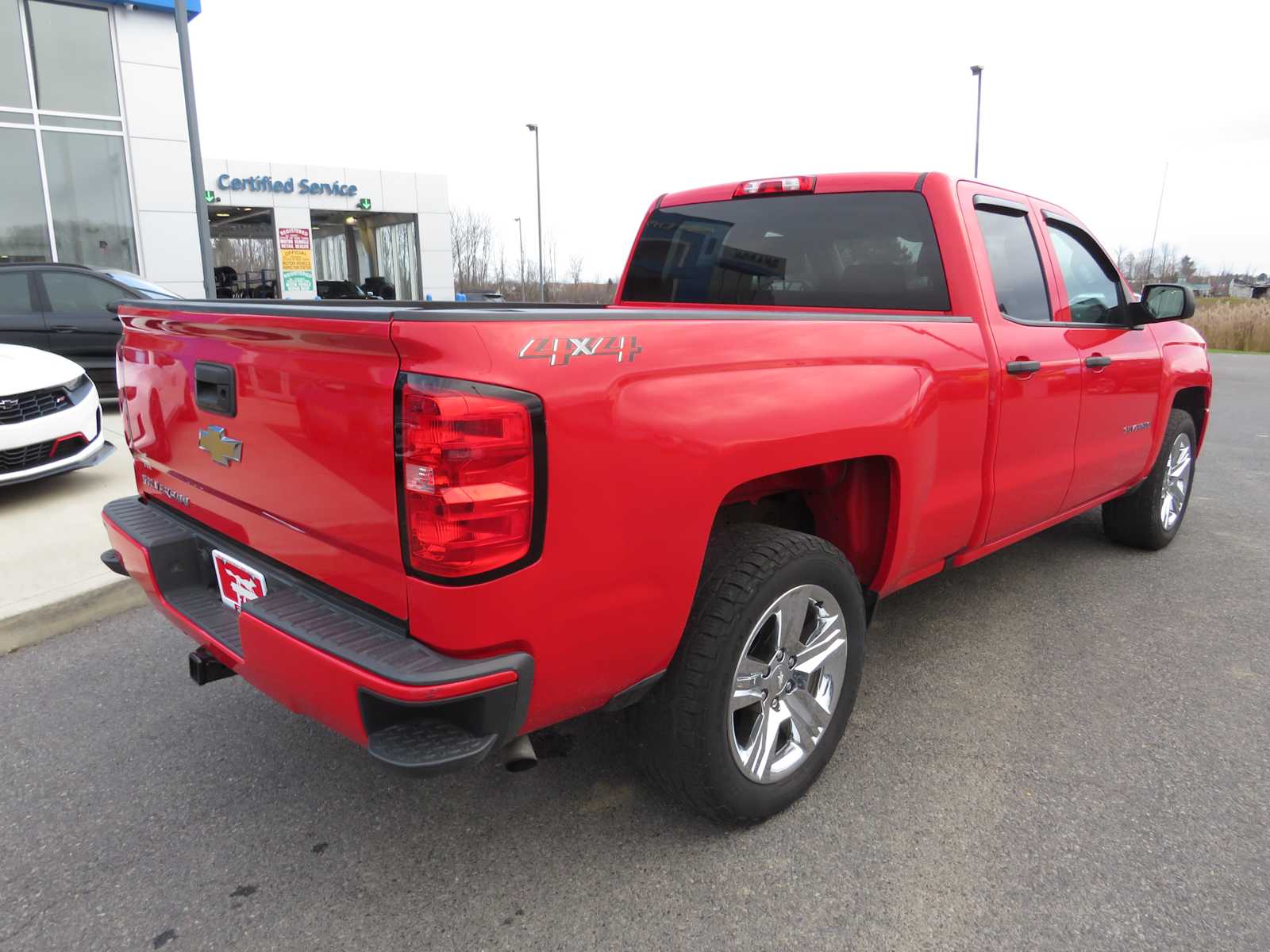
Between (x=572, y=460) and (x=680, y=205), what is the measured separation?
257 centimetres

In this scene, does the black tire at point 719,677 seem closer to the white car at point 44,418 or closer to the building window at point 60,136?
the white car at point 44,418

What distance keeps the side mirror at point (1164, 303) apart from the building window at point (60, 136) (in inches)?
668

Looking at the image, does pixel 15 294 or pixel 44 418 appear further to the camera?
pixel 15 294

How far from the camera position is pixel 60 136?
1585 cm

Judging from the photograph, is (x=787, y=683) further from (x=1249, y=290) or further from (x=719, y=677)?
(x=1249, y=290)

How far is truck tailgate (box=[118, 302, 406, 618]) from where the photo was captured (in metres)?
1.77

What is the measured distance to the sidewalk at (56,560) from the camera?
3826mm

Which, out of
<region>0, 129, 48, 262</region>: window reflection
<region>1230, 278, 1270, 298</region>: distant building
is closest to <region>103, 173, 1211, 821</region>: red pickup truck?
<region>0, 129, 48, 262</region>: window reflection

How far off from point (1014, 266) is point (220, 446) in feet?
9.90

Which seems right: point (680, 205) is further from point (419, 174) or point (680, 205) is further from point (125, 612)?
point (419, 174)

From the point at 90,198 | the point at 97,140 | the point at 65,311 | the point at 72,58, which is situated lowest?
the point at 65,311

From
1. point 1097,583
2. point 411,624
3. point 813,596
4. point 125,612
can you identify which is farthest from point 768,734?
point 125,612

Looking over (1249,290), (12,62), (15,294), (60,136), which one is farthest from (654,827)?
(1249,290)

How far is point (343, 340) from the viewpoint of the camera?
A: 1.79 meters
